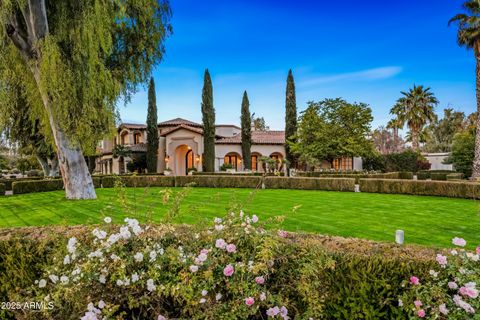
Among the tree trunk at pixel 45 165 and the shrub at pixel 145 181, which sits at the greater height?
the tree trunk at pixel 45 165

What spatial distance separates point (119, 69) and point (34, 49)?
3.16 meters

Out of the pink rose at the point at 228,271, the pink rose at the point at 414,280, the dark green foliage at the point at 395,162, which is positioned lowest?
the pink rose at the point at 414,280

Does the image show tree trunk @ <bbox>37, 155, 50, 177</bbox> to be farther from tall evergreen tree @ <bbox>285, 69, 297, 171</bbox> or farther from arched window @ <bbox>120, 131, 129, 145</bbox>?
tall evergreen tree @ <bbox>285, 69, 297, 171</bbox>

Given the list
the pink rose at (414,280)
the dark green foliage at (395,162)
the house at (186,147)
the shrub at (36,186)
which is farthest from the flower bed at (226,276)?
the dark green foliage at (395,162)

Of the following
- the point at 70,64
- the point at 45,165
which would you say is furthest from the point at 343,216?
the point at 45,165

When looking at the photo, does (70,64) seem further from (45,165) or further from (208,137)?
(208,137)

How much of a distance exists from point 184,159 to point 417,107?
90.8 ft

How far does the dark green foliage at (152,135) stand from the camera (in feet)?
100

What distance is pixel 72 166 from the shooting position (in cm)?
1227

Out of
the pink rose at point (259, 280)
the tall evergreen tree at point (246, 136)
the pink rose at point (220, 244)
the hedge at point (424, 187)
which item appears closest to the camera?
the pink rose at point (259, 280)

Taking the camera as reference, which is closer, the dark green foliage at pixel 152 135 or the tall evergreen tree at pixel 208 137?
the tall evergreen tree at pixel 208 137

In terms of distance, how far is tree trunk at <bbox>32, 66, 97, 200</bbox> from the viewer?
1183 centimetres

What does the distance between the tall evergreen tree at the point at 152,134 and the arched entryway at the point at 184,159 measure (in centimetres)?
339

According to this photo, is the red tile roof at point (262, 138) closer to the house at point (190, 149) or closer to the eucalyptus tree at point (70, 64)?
the house at point (190, 149)
